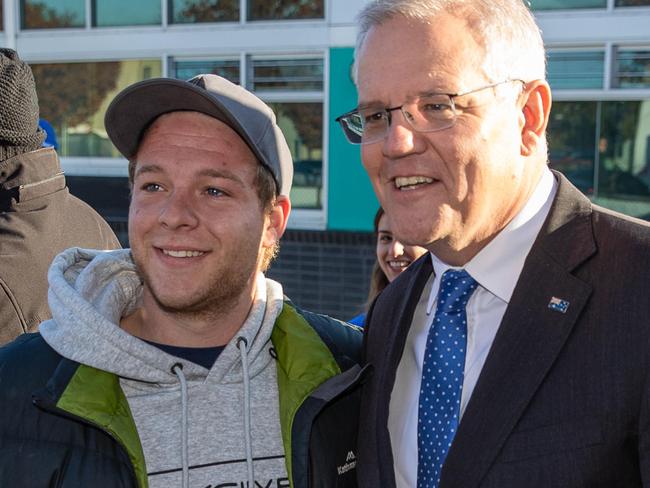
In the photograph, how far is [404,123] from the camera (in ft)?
6.81

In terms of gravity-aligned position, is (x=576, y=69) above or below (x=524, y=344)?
above

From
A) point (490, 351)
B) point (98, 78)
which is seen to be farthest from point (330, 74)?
point (490, 351)

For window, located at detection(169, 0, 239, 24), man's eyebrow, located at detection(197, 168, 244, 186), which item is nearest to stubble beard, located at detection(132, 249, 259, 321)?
man's eyebrow, located at detection(197, 168, 244, 186)

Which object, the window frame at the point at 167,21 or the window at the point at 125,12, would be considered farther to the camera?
the window at the point at 125,12

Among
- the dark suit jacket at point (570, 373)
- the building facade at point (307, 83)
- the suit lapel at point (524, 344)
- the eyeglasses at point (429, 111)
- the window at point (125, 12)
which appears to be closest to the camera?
the dark suit jacket at point (570, 373)

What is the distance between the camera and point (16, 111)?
109 inches

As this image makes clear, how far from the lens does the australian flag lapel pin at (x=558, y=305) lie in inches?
77.6

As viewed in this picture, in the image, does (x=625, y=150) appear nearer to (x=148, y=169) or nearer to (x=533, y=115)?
(x=533, y=115)

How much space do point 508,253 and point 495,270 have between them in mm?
57

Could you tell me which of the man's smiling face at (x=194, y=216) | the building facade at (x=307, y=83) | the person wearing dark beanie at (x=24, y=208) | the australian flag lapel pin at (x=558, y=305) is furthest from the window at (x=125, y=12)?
the australian flag lapel pin at (x=558, y=305)

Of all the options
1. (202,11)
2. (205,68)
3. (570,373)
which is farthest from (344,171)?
(570,373)

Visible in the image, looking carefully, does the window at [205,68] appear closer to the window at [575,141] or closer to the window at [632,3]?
the window at [575,141]

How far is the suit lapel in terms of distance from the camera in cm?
192

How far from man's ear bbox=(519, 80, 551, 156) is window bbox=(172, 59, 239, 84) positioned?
6418mm
